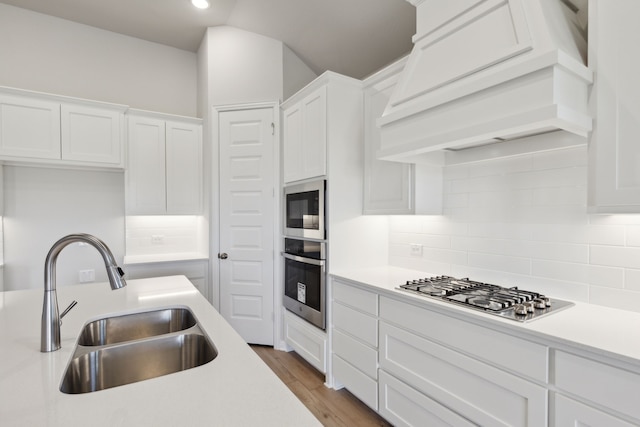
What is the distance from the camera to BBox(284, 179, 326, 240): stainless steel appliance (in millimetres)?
2480

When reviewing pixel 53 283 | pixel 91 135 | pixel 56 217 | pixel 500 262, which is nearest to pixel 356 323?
pixel 500 262

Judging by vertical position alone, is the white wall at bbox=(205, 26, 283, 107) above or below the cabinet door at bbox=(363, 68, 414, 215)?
above

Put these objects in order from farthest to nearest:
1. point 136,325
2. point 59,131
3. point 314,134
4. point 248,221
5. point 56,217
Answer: point 248,221 → point 56,217 → point 59,131 → point 314,134 → point 136,325

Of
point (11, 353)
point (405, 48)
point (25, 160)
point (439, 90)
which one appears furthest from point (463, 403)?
point (25, 160)

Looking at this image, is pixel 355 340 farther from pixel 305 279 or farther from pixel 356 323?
pixel 305 279

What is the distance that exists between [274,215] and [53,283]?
2161mm

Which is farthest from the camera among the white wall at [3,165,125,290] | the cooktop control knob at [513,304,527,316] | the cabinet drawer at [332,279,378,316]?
the white wall at [3,165,125,290]

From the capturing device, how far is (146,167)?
10.7ft

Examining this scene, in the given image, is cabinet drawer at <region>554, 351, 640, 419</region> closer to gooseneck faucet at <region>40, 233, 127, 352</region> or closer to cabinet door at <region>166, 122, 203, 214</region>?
gooseneck faucet at <region>40, 233, 127, 352</region>

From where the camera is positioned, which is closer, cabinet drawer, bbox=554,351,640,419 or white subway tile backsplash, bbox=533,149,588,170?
cabinet drawer, bbox=554,351,640,419

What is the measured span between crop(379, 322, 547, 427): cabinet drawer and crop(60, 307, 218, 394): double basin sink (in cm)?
112

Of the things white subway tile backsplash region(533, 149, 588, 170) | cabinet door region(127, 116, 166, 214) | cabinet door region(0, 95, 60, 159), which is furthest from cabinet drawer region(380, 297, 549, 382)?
cabinet door region(0, 95, 60, 159)

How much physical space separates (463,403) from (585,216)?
3.59ft

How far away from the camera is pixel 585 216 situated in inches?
63.1
